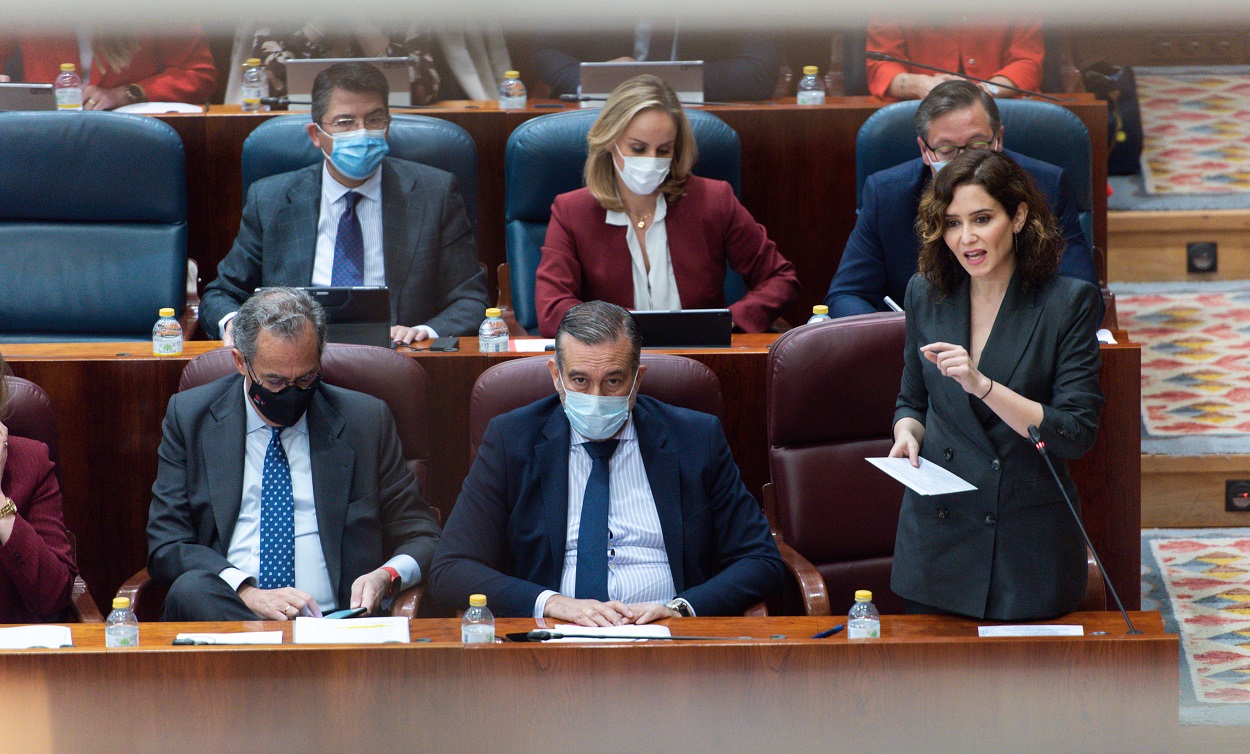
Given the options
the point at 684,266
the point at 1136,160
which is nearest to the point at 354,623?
the point at 684,266

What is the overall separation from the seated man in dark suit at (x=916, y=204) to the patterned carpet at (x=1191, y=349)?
693 millimetres

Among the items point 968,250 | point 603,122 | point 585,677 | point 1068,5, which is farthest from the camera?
point 603,122

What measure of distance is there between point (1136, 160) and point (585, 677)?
345 centimetres

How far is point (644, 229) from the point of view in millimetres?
2791

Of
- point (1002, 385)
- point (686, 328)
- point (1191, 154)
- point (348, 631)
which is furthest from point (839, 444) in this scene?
point (1191, 154)

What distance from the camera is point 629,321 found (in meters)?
1.99

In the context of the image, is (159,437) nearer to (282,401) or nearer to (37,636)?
(282,401)

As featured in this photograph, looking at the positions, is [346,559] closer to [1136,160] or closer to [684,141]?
[684,141]

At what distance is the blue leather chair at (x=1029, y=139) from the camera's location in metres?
2.84

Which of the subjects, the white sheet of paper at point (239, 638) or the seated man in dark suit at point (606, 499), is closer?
the white sheet of paper at point (239, 638)

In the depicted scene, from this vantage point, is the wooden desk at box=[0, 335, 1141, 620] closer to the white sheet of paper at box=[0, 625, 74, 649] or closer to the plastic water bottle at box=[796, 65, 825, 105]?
the white sheet of paper at box=[0, 625, 74, 649]

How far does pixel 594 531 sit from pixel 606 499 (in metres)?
0.05

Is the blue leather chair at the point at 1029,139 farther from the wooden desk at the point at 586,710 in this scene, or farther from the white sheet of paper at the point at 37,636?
the wooden desk at the point at 586,710

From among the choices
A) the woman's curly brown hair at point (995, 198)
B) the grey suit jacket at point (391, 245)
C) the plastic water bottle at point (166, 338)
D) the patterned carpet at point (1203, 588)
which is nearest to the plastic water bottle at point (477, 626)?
the woman's curly brown hair at point (995, 198)
